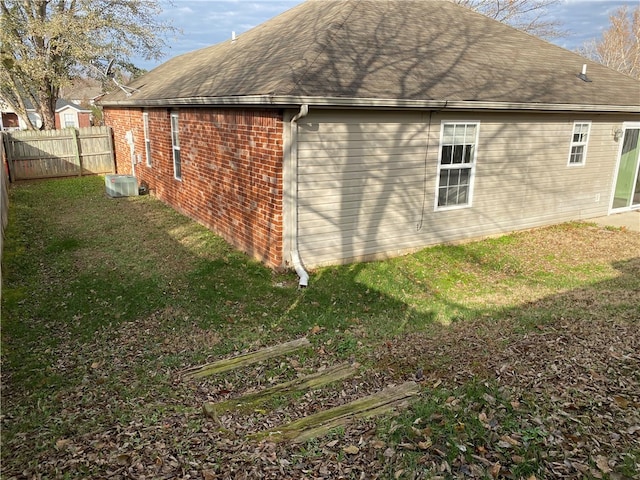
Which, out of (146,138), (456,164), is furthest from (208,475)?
(146,138)

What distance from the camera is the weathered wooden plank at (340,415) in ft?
12.3

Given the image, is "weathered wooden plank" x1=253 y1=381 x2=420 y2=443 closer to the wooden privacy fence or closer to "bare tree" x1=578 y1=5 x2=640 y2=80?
the wooden privacy fence

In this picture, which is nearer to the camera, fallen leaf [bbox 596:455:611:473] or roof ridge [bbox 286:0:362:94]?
fallen leaf [bbox 596:455:611:473]

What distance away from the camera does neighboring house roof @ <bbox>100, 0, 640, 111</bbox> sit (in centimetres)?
766

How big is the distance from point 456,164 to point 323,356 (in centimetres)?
554

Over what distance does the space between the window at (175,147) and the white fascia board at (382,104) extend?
0.51 meters

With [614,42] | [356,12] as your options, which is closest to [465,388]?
[356,12]

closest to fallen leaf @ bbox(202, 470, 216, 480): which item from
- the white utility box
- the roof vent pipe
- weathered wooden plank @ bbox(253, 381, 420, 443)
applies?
weathered wooden plank @ bbox(253, 381, 420, 443)

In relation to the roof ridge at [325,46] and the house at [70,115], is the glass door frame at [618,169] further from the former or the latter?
the house at [70,115]

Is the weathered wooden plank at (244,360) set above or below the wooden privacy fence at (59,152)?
below

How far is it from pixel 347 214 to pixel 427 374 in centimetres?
389

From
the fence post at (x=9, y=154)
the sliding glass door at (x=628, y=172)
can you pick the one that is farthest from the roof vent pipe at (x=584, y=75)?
the fence post at (x=9, y=154)

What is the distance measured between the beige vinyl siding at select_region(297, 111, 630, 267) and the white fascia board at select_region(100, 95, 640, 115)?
0.37 metres

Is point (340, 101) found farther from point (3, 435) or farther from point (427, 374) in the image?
point (3, 435)
